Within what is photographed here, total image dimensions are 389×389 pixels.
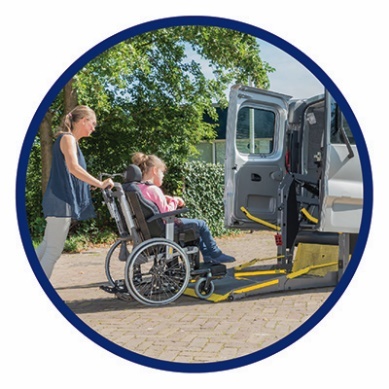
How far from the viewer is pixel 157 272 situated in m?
4.85

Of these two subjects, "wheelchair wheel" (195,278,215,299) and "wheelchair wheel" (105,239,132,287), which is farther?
"wheelchair wheel" (195,278,215,299)

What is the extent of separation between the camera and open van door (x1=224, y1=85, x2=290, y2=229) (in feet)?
17.0

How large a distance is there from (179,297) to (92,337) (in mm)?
656

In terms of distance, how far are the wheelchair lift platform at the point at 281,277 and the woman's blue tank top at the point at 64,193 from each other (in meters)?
0.95

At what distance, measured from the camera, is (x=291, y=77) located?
4.73 meters

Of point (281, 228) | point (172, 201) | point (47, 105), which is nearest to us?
point (47, 105)

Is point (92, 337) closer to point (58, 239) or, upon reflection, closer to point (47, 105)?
point (58, 239)

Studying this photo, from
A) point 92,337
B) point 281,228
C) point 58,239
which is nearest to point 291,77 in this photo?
point 281,228

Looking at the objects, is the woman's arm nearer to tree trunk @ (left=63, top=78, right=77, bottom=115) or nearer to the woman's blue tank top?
the woman's blue tank top

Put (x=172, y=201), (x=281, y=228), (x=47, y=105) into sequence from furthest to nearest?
(x=281, y=228) < (x=172, y=201) < (x=47, y=105)

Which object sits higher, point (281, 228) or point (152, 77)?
point (152, 77)

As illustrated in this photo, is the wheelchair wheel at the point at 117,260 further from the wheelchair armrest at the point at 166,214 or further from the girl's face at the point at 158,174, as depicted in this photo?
the girl's face at the point at 158,174

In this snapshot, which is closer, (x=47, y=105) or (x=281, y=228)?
(x=47, y=105)

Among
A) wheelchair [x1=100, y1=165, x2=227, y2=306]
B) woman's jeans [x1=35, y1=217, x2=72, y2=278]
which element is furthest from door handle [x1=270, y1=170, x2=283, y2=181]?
woman's jeans [x1=35, y1=217, x2=72, y2=278]
